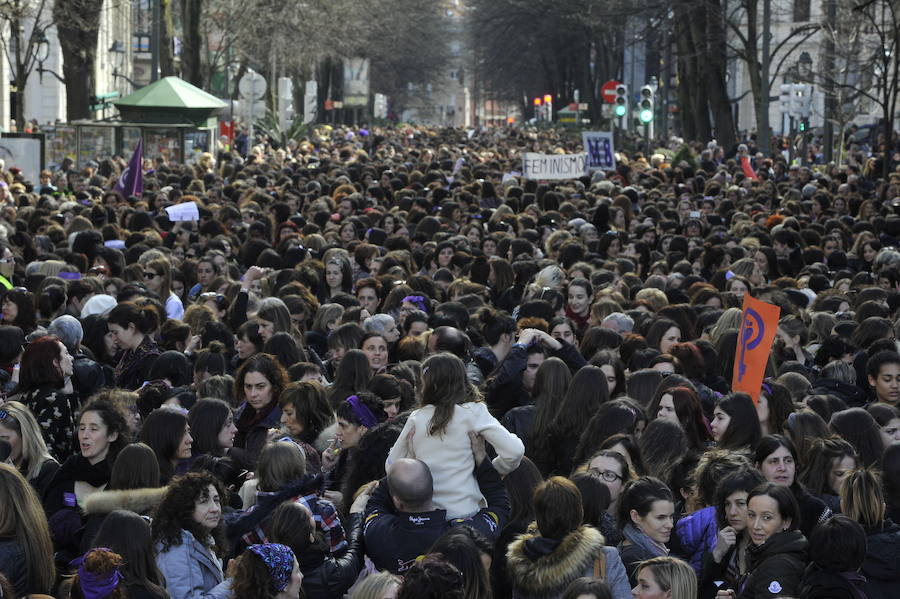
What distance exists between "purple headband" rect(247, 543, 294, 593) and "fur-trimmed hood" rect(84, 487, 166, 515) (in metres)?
1.06

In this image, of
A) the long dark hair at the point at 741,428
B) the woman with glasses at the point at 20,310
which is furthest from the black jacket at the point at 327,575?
the woman with glasses at the point at 20,310

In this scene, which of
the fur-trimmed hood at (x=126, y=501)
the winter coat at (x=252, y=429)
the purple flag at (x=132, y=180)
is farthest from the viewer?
the purple flag at (x=132, y=180)

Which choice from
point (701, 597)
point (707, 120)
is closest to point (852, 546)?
point (701, 597)

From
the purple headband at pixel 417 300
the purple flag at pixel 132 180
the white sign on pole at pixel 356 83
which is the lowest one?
the purple headband at pixel 417 300

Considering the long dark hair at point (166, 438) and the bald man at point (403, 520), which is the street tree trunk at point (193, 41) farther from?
the bald man at point (403, 520)

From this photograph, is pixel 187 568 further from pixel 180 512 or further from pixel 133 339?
pixel 133 339

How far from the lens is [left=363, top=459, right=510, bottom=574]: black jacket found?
6195 mm

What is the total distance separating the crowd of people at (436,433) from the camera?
19.2 feet

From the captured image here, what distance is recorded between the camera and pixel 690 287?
13.6 m

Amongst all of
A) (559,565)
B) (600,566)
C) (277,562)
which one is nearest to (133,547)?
(277,562)

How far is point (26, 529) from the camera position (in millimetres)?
5840

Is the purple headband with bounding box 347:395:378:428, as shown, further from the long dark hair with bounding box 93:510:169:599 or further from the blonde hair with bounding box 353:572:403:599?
the blonde hair with bounding box 353:572:403:599

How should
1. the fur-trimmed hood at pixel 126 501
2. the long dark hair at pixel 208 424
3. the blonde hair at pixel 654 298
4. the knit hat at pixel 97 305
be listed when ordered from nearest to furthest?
the fur-trimmed hood at pixel 126 501 < the long dark hair at pixel 208 424 < the knit hat at pixel 97 305 < the blonde hair at pixel 654 298

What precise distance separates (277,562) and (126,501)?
1260 millimetres
